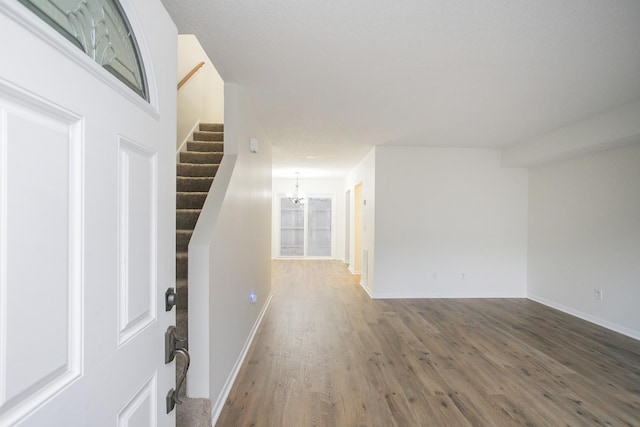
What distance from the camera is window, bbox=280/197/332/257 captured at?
29.1ft

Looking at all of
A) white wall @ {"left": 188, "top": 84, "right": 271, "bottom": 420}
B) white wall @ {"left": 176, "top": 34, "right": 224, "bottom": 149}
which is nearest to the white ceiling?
white wall @ {"left": 188, "top": 84, "right": 271, "bottom": 420}

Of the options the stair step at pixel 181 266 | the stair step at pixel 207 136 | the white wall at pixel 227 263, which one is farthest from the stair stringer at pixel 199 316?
the stair step at pixel 207 136

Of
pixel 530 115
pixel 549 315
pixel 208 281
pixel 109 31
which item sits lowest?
pixel 549 315

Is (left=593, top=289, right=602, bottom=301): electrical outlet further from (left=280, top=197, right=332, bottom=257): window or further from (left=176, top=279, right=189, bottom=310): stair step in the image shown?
(left=280, top=197, right=332, bottom=257): window

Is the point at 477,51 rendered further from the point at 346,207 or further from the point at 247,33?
the point at 346,207

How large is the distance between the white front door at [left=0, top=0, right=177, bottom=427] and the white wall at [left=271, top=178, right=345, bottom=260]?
794 cm

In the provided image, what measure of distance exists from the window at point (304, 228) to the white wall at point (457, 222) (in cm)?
418

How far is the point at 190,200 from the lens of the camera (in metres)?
2.89

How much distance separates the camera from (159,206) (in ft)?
2.95

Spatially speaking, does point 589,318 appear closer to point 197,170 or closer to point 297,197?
point 197,170

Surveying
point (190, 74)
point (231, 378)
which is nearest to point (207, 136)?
point (190, 74)

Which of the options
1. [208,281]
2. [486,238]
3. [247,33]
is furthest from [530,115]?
[208,281]

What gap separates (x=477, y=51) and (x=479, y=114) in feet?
4.70

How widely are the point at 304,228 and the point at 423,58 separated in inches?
278
